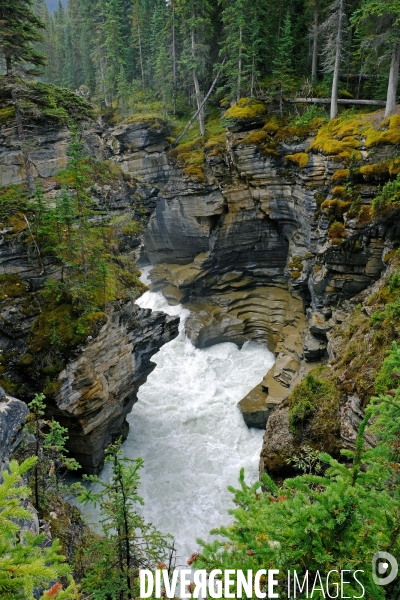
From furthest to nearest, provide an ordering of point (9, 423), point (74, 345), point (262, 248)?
point (262, 248) < point (74, 345) < point (9, 423)

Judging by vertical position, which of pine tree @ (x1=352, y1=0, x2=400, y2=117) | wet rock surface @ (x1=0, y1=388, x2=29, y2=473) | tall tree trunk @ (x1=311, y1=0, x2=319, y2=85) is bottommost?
wet rock surface @ (x1=0, y1=388, x2=29, y2=473)

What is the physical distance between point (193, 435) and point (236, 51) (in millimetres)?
28526

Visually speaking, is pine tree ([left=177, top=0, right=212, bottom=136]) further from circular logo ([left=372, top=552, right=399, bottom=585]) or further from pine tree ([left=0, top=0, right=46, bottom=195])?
circular logo ([left=372, top=552, right=399, bottom=585])

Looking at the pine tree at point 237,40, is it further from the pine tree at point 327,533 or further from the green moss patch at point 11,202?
the pine tree at point 327,533

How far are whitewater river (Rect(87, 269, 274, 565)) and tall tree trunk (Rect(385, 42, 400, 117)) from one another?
16.8 m

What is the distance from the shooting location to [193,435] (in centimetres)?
1980

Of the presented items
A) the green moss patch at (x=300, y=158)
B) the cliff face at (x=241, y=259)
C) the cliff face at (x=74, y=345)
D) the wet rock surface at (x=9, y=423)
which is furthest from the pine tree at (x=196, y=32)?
the wet rock surface at (x=9, y=423)

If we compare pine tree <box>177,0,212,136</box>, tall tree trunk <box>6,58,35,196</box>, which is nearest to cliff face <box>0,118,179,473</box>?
tall tree trunk <box>6,58,35,196</box>

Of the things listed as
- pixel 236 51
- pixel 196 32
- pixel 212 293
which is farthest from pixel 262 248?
pixel 196 32

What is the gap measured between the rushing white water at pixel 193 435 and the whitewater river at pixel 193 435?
0.04 meters

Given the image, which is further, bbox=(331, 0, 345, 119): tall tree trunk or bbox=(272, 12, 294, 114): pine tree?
bbox=(272, 12, 294, 114): pine tree

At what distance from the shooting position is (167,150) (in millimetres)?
32281

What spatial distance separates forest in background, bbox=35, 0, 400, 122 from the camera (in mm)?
21703

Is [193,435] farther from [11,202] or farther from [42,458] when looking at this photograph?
[11,202]
